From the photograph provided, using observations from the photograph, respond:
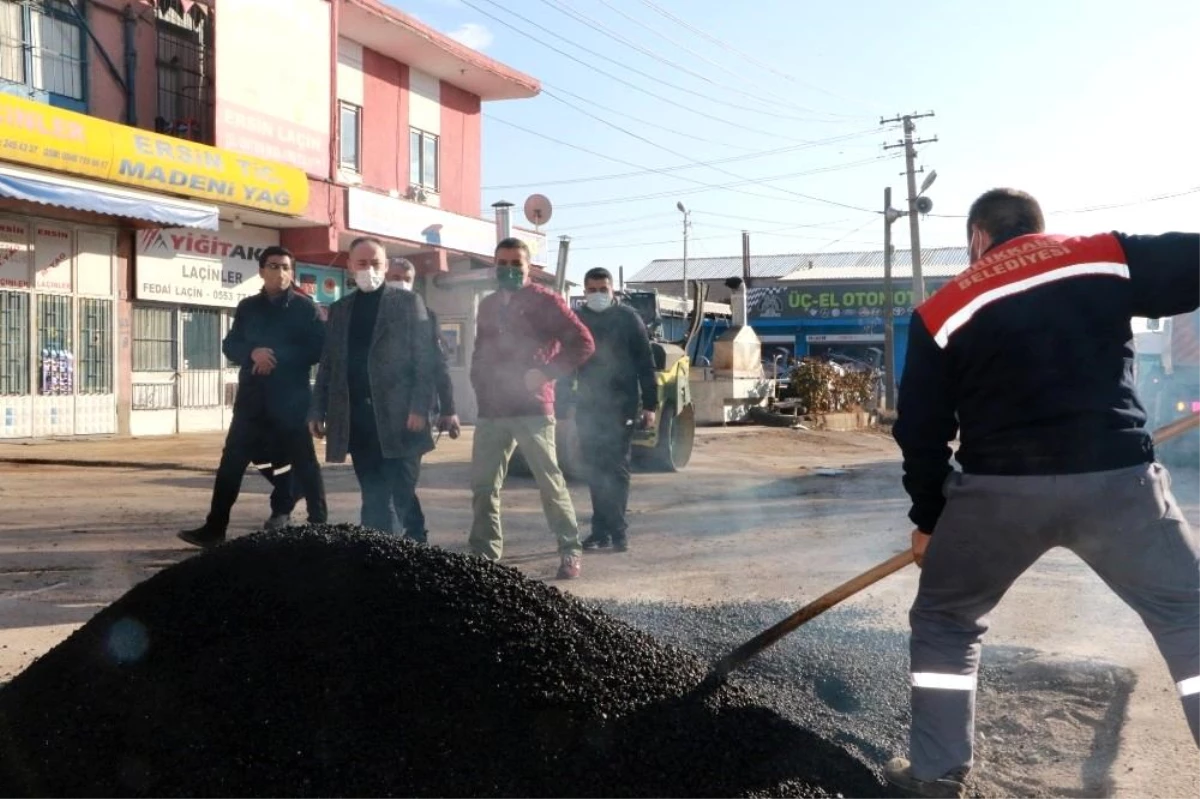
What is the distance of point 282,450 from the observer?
19.9 ft

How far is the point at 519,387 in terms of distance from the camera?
17.9 feet

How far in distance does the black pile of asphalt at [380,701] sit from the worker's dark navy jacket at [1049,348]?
0.91 m

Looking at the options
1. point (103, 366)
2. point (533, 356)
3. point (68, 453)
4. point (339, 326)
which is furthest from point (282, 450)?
point (103, 366)

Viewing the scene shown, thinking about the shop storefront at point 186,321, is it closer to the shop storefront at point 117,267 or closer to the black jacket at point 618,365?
the shop storefront at point 117,267

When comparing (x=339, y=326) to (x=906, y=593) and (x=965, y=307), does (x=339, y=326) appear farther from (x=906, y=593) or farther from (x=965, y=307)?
(x=965, y=307)

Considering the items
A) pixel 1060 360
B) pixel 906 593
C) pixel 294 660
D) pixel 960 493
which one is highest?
pixel 1060 360

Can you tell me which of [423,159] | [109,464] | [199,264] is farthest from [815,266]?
[109,464]

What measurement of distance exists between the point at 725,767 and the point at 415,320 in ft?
11.6

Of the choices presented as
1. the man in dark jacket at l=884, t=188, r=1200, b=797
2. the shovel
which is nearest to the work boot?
the man in dark jacket at l=884, t=188, r=1200, b=797

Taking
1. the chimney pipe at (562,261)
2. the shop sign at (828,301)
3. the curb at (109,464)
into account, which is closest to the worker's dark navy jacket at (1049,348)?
the chimney pipe at (562,261)

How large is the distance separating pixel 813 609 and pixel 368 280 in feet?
10.7

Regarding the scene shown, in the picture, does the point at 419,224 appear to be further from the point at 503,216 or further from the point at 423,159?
the point at 503,216

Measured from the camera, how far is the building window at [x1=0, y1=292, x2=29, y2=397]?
13.7 metres

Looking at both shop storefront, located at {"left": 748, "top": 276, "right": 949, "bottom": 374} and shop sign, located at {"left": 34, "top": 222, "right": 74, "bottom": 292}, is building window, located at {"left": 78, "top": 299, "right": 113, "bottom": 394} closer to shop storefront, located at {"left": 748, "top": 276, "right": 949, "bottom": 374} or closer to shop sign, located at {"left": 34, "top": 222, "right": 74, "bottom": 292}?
shop sign, located at {"left": 34, "top": 222, "right": 74, "bottom": 292}
